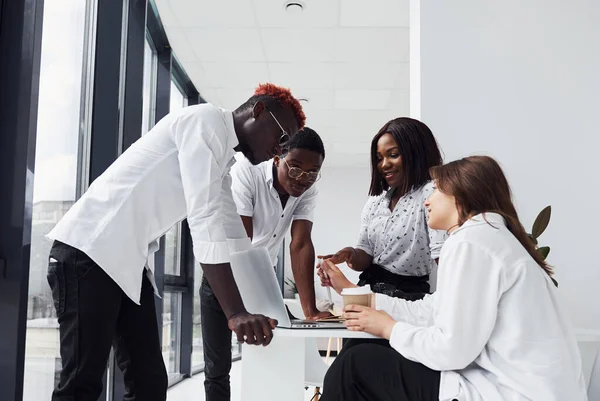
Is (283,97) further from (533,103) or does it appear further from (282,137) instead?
(533,103)

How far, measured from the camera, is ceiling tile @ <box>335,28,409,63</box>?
411 cm

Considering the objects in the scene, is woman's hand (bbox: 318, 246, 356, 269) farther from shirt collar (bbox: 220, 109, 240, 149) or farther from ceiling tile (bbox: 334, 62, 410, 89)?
ceiling tile (bbox: 334, 62, 410, 89)

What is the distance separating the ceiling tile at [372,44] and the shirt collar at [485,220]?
299 centimetres

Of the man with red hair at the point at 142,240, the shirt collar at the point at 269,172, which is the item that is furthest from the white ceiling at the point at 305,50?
the man with red hair at the point at 142,240

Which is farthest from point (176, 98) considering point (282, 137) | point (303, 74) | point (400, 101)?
point (282, 137)

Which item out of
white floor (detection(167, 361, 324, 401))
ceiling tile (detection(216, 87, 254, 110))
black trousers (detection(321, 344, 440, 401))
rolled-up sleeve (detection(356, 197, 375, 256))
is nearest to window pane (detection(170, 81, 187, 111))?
ceiling tile (detection(216, 87, 254, 110))

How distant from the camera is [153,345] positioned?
1.65 meters

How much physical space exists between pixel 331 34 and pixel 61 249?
10.3ft

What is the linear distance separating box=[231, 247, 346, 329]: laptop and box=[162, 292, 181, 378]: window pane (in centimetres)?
310

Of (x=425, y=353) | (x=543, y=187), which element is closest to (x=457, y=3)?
(x=543, y=187)

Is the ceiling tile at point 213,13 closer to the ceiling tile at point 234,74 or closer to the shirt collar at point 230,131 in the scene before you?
the ceiling tile at point 234,74

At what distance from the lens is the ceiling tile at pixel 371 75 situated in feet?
15.6

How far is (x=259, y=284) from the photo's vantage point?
62.7 inches

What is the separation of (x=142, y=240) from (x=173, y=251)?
3.52 meters
